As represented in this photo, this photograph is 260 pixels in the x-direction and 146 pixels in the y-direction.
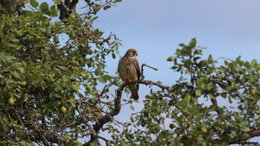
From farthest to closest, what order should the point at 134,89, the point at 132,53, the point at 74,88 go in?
the point at 132,53
the point at 134,89
the point at 74,88

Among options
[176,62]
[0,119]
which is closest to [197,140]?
[176,62]

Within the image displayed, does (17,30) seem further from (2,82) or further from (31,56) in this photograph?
(2,82)

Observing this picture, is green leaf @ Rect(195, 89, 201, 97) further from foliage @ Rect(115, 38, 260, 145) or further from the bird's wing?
the bird's wing

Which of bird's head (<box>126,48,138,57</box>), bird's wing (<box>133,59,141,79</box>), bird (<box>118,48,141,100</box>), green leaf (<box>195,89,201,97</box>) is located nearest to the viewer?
green leaf (<box>195,89,201,97</box>)

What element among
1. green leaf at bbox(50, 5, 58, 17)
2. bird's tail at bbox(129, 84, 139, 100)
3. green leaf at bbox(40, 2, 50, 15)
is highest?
bird's tail at bbox(129, 84, 139, 100)

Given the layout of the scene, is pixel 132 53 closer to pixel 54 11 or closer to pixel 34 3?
pixel 54 11

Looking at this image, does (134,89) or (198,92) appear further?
(134,89)

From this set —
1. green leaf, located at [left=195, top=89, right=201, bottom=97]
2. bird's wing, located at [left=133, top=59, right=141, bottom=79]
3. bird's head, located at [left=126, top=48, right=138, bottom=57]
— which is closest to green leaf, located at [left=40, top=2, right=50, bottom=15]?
green leaf, located at [left=195, top=89, right=201, bottom=97]

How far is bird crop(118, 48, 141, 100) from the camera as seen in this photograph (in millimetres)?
10734

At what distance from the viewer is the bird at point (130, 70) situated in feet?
35.2

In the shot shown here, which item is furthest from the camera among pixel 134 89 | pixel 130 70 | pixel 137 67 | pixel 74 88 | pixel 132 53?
pixel 132 53

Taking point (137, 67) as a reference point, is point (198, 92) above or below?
below

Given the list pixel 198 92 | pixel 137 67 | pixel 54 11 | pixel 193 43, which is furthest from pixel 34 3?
pixel 137 67

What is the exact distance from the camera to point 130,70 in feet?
35.7
